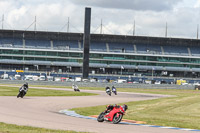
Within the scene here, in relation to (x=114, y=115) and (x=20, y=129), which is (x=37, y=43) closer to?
(x=114, y=115)

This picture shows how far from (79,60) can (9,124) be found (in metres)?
109

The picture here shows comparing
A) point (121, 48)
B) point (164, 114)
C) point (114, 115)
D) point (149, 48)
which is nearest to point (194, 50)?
point (149, 48)

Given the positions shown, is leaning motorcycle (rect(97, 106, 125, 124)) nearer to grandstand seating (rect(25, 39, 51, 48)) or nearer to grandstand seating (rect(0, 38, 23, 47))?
grandstand seating (rect(25, 39, 51, 48))

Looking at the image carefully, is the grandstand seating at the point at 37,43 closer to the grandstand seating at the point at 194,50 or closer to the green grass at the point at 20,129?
the grandstand seating at the point at 194,50

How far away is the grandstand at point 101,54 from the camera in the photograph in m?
127

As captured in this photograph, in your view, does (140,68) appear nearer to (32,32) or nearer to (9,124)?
(32,32)

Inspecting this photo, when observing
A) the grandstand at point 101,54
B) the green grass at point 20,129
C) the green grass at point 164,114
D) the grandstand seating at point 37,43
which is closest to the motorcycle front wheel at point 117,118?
the green grass at point 164,114

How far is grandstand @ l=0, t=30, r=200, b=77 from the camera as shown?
127000mm

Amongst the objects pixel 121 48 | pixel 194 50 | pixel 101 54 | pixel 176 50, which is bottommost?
pixel 101 54

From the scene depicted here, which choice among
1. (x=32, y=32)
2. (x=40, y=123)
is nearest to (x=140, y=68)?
(x=32, y=32)

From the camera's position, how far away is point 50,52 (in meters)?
127

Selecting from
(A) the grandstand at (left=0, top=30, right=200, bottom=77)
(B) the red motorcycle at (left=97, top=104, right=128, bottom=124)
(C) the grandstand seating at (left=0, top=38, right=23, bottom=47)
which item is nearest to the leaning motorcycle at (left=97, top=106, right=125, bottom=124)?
(B) the red motorcycle at (left=97, top=104, right=128, bottom=124)

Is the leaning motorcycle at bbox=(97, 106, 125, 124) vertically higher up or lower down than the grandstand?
lower down

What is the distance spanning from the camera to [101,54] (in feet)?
420
